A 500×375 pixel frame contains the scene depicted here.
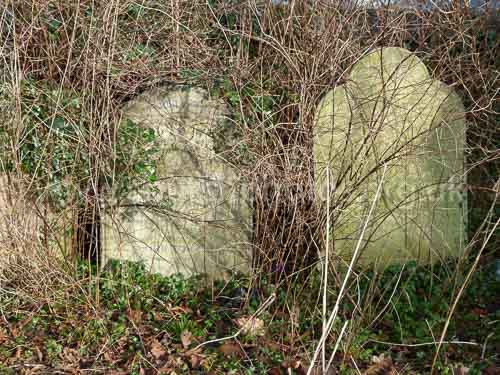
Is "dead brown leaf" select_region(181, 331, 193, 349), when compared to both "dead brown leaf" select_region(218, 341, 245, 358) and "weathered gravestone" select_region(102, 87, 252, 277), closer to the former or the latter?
"dead brown leaf" select_region(218, 341, 245, 358)

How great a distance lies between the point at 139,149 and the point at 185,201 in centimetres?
44

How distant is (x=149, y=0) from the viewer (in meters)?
4.17

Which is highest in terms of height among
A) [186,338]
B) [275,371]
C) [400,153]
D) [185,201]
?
[400,153]

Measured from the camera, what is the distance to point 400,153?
4004 millimetres

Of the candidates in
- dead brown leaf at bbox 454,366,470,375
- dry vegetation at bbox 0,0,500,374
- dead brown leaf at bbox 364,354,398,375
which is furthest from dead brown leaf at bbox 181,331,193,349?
dead brown leaf at bbox 454,366,470,375

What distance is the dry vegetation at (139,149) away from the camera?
3.57 metres

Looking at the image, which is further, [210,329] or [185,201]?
[185,201]

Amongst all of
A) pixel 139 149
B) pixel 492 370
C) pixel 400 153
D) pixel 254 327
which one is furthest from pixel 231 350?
pixel 400 153

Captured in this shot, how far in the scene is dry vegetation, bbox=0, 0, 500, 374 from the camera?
3.57 metres

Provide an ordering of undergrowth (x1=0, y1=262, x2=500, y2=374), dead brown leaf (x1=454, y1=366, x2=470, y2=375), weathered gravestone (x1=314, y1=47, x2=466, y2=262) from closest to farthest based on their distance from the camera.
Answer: dead brown leaf (x1=454, y1=366, x2=470, y2=375) < undergrowth (x1=0, y1=262, x2=500, y2=374) < weathered gravestone (x1=314, y1=47, x2=466, y2=262)

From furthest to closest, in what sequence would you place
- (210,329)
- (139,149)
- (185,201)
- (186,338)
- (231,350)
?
(185,201) → (139,149) → (210,329) → (186,338) → (231,350)

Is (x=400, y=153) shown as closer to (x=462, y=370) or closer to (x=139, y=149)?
(x=462, y=370)

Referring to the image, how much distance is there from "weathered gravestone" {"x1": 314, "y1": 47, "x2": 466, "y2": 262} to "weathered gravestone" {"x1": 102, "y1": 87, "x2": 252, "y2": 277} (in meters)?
0.63

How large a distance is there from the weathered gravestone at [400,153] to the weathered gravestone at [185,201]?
2.06 feet
